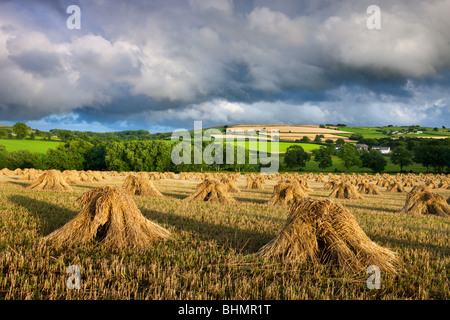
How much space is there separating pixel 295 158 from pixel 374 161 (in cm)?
2338

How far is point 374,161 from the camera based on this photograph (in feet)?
268

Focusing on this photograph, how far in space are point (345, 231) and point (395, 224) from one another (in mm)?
6096

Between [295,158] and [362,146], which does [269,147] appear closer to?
[295,158]

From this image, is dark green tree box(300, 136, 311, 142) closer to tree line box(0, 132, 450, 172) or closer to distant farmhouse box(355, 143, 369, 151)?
distant farmhouse box(355, 143, 369, 151)

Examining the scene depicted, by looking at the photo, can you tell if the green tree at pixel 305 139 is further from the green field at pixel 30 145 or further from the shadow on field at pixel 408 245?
the shadow on field at pixel 408 245

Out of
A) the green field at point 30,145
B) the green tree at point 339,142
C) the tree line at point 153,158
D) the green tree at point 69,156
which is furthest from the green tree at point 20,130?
the green tree at point 339,142

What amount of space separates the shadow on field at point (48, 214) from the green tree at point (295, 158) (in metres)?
74.2

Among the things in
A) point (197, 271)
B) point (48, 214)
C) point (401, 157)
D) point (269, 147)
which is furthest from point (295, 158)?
point (197, 271)

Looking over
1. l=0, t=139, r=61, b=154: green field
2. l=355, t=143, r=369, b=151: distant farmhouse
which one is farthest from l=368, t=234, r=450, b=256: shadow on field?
l=355, t=143, r=369, b=151: distant farmhouse

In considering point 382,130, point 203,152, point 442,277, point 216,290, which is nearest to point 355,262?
point 442,277

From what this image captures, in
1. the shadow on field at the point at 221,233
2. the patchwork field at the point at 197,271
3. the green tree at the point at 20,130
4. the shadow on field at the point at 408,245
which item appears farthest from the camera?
the green tree at the point at 20,130

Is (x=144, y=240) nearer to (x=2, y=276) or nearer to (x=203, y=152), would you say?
(x=2, y=276)

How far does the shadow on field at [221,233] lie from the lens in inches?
278

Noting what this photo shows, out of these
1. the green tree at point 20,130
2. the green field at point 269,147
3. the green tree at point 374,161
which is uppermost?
the green tree at point 20,130
